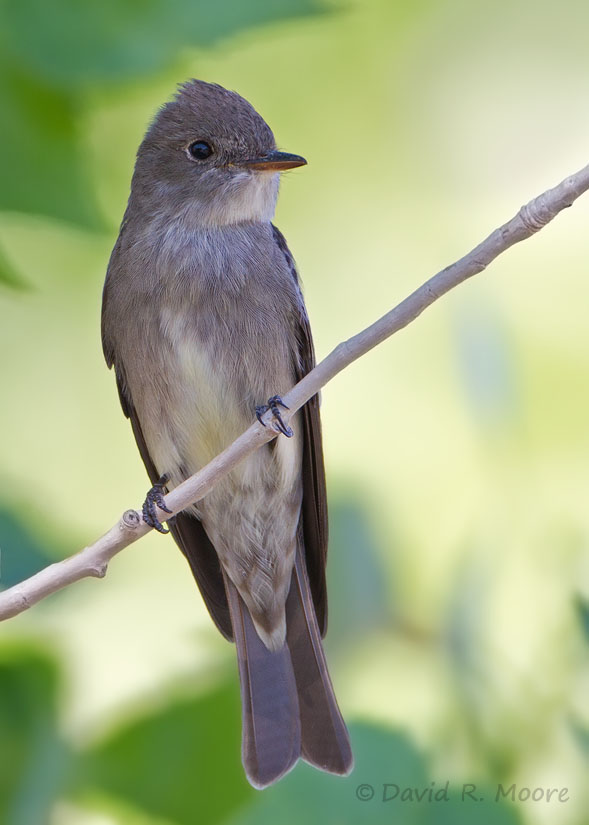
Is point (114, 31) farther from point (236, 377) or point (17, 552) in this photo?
point (17, 552)

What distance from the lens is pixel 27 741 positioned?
277 cm

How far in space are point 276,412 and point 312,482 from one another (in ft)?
1.53

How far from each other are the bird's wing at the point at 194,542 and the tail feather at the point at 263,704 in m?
0.04

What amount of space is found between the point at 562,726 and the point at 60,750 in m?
1.27

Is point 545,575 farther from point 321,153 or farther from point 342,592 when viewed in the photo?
point 321,153

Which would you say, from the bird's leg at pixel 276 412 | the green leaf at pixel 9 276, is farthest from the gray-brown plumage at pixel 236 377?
the green leaf at pixel 9 276

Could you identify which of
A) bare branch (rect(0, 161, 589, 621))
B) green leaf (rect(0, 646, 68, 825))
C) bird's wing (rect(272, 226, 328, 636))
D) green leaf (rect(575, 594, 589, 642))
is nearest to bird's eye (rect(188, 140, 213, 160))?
bird's wing (rect(272, 226, 328, 636))

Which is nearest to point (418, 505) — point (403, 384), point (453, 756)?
point (403, 384)

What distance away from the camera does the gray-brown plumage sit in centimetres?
240

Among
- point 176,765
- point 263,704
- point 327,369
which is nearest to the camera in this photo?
point 327,369

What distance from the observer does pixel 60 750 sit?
2.76 meters

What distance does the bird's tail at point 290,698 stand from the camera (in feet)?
7.81

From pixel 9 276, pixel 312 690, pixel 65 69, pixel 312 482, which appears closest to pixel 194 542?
pixel 312 482

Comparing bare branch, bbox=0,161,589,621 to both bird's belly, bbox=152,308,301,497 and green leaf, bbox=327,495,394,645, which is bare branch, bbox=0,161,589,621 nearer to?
bird's belly, bbox=152,308,301,497
